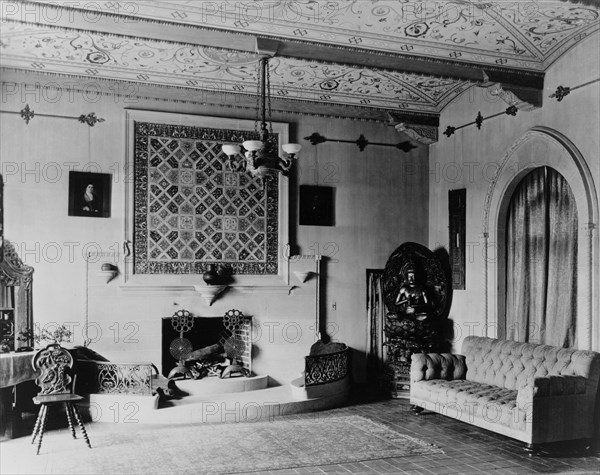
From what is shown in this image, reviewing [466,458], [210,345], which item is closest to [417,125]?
[210,345]

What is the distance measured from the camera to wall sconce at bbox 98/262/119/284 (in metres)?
8.34

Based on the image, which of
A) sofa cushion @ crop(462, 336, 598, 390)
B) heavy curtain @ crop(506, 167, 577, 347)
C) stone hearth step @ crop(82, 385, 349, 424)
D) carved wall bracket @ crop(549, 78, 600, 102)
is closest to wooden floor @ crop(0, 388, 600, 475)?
sofa cushion @ crop(462, 336, 598, 390)

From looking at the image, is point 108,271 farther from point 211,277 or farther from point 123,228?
point 211,277

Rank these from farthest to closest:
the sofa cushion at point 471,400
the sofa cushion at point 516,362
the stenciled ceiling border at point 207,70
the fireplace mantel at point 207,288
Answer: the fireplace mantel at point 207,288, the stenciled ceiling border at point 207,70, the sofa cushion at point 516,362, the sofa cushion at point 471,400

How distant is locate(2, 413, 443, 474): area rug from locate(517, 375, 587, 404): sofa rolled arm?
1.05 meters

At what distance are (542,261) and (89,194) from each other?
19.7ft

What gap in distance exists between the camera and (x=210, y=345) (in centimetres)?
915

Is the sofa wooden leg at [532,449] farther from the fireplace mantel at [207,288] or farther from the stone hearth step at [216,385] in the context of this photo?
the fireplace mantel at [207,288]

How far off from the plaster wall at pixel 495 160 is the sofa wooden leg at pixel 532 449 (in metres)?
1.42

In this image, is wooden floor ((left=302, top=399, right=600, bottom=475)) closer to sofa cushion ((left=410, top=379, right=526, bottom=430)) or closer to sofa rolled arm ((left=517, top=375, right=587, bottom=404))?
sofa cushion ((left=410, top=379, right=526, bottom=430))

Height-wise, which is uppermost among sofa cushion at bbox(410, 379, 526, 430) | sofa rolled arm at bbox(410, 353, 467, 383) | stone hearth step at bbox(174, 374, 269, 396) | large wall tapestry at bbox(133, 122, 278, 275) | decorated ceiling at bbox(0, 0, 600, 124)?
decorated ceiling at bbox(0, 0, 600, 124)

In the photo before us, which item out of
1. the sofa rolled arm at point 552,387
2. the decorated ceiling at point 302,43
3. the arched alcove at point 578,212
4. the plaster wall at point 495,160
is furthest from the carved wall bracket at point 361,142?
the sofa rolled arm at point 552,387

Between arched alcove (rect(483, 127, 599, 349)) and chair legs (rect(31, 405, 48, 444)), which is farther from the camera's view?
arched alcove (rect(483, 127, 599, 349))

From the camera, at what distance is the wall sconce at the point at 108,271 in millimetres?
8344
